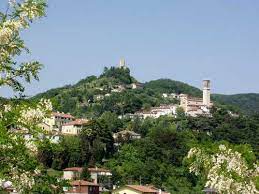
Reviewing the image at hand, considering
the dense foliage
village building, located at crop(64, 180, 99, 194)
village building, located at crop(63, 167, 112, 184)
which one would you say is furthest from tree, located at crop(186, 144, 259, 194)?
village building, located at crop(63, 167, 112, 184)

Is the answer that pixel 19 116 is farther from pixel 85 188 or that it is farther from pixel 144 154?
pixel 144 154

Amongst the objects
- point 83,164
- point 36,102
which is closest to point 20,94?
point 36,102

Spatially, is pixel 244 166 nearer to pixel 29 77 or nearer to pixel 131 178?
pixel 29 77

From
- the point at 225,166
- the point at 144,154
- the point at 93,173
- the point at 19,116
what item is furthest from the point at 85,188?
the point at 19,116

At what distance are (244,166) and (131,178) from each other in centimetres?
8868

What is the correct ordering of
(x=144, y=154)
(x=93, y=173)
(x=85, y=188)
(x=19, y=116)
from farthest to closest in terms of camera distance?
(x=144, y=154) → (x=93, y=173) → (x=85, y=188) → (x=19, y=116)

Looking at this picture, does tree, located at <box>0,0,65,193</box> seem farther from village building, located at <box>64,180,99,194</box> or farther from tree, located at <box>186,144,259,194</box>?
village building, located at <box>64,180,99,194</box>

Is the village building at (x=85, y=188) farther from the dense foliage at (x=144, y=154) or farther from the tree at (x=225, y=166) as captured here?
the tree at (x=225, y=166)

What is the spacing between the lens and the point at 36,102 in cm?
1340

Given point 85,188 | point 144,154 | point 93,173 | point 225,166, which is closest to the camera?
point 225,166

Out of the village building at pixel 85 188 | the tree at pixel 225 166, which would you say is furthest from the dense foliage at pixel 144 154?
the tree at pixel 225 166

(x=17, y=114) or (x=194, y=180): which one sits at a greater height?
(x=17, y=114)

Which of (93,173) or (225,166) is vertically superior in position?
(225,166)

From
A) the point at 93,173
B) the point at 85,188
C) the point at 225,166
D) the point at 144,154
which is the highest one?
the point at 225,166
